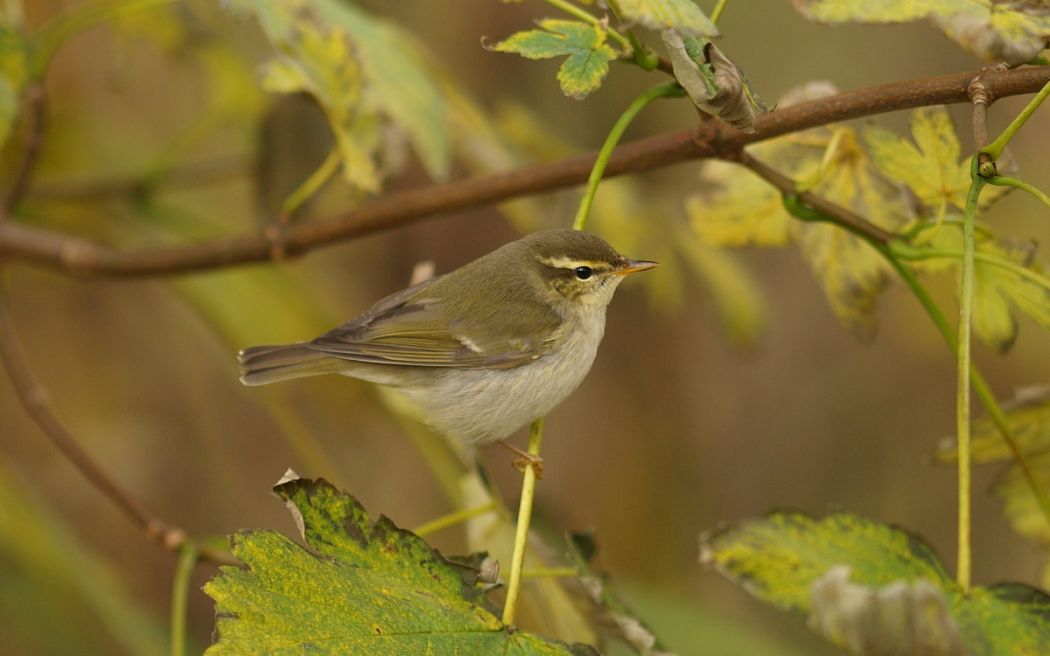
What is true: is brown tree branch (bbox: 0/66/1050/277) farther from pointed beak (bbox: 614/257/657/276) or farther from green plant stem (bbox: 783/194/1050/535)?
pointed beak (bbox: 614/257/657/276)

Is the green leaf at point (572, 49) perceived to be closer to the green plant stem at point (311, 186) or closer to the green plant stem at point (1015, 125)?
the green plant stem at point (1015, 125)

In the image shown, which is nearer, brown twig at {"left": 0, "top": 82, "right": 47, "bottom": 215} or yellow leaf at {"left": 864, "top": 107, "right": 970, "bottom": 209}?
yellow leaf at {"left": 864, "top": 107, "right": 970, "bottom": 209}

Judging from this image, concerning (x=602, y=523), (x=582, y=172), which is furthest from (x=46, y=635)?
(x=582, y=172)

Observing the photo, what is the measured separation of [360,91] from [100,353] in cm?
212

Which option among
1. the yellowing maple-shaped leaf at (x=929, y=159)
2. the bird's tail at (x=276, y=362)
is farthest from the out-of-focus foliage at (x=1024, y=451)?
the bird's tail at (x=276, y=362)

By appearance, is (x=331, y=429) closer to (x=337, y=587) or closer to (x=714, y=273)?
(x=714, y=273)

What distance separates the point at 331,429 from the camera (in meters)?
4.07

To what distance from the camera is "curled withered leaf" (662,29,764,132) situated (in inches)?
48.9

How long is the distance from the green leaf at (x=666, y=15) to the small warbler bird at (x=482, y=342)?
3.63 feet

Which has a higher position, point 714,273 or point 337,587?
point 714,273

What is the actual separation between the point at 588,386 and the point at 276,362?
1.91m

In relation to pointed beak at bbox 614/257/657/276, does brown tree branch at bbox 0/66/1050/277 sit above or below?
below

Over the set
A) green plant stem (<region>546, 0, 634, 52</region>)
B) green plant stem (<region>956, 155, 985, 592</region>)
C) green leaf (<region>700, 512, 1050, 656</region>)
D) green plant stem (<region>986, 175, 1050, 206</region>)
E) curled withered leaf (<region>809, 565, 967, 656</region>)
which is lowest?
curled withered leaf (<region>809, 565, 967, 656</region>)

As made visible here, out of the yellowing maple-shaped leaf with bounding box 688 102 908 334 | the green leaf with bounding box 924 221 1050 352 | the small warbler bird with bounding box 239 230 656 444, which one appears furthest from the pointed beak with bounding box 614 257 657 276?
the green leaf with bounding box 924 221 1050 352
